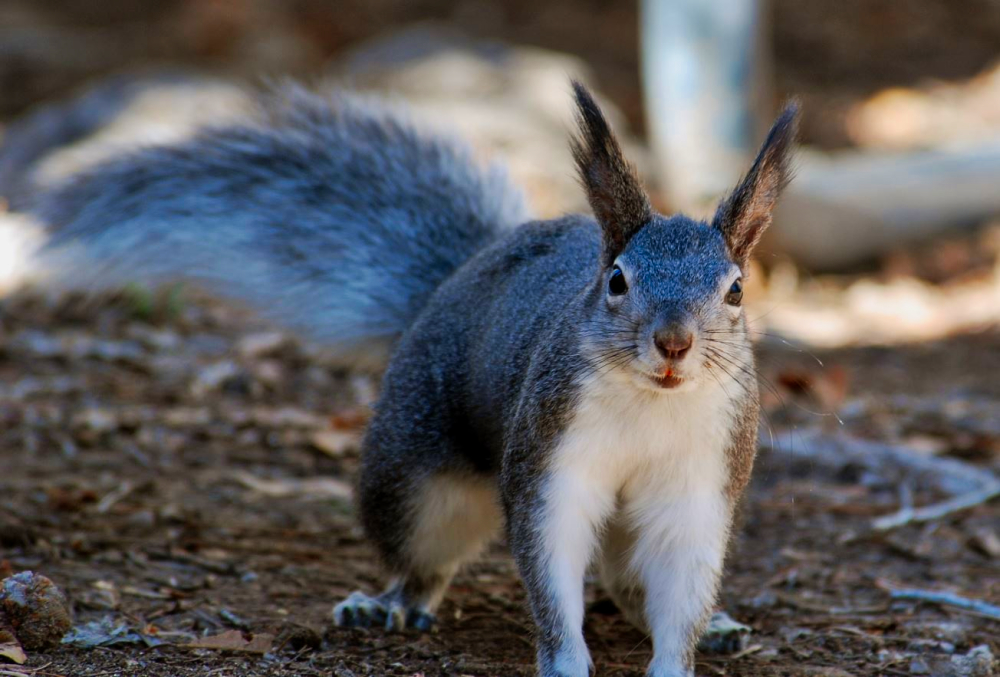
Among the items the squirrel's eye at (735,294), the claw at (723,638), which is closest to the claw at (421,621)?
the claw at (723,638)

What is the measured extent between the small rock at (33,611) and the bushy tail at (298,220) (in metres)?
1.19

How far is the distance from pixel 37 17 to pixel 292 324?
31.5ft

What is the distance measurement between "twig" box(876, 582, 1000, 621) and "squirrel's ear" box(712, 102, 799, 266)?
1.30 m

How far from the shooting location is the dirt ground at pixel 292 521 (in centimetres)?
304

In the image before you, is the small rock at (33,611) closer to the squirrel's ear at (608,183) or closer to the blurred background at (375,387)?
the blurred background at (375,387)

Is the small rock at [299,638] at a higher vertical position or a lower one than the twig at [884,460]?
lower

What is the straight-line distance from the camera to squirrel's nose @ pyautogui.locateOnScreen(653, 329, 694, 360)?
2441 mm

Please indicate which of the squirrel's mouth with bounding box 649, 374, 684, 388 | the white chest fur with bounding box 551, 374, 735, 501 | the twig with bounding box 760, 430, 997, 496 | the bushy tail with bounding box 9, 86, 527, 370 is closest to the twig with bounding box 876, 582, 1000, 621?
the twig with bounding box 760, 430, 997, 496

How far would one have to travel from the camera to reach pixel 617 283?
2.66 meters

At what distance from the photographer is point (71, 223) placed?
150 inches

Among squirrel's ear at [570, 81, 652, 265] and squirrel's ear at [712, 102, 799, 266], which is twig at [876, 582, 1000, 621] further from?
squirrel's ear at [570, 81, 652, 265]

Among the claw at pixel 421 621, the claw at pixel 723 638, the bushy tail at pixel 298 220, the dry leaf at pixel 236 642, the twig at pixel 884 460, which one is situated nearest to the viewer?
the dry leaf at pixel 236 642

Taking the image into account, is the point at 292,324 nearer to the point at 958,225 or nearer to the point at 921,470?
the point at 921,470

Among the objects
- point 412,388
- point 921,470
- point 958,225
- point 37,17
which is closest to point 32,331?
point 412,388
